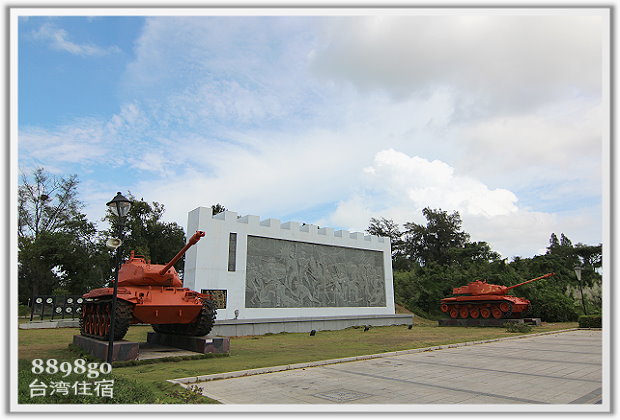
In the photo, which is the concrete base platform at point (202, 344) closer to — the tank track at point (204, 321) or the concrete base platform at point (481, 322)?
the tank track at point (204, 321)

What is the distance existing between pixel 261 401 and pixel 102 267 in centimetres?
3041

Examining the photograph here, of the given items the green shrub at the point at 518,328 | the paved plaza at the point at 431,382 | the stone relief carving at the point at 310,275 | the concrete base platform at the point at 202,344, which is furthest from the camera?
the stone relief carving at the point at 310,275

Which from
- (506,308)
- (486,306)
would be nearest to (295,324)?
(486,306)

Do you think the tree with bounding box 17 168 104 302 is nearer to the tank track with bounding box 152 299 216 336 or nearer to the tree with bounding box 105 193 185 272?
the tree with bounding box 105 193 185 272

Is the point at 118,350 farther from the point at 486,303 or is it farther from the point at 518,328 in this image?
the point at 486,303

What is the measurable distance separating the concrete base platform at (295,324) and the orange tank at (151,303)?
16.6ft

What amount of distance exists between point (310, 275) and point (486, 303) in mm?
9187

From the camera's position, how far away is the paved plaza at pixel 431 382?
576 cm

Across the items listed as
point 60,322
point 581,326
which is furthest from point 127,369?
point 581,326

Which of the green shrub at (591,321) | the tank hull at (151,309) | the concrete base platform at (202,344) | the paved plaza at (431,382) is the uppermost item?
the tank hull at (151,309)

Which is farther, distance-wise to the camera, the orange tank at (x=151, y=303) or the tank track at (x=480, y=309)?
the tank track at (x=480, y=309)

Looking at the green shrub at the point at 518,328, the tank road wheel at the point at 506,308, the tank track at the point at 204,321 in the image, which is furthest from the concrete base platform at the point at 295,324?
the green shrub at the point at 518,328

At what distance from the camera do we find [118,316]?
9.70 m

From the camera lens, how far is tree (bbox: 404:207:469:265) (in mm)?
52156
